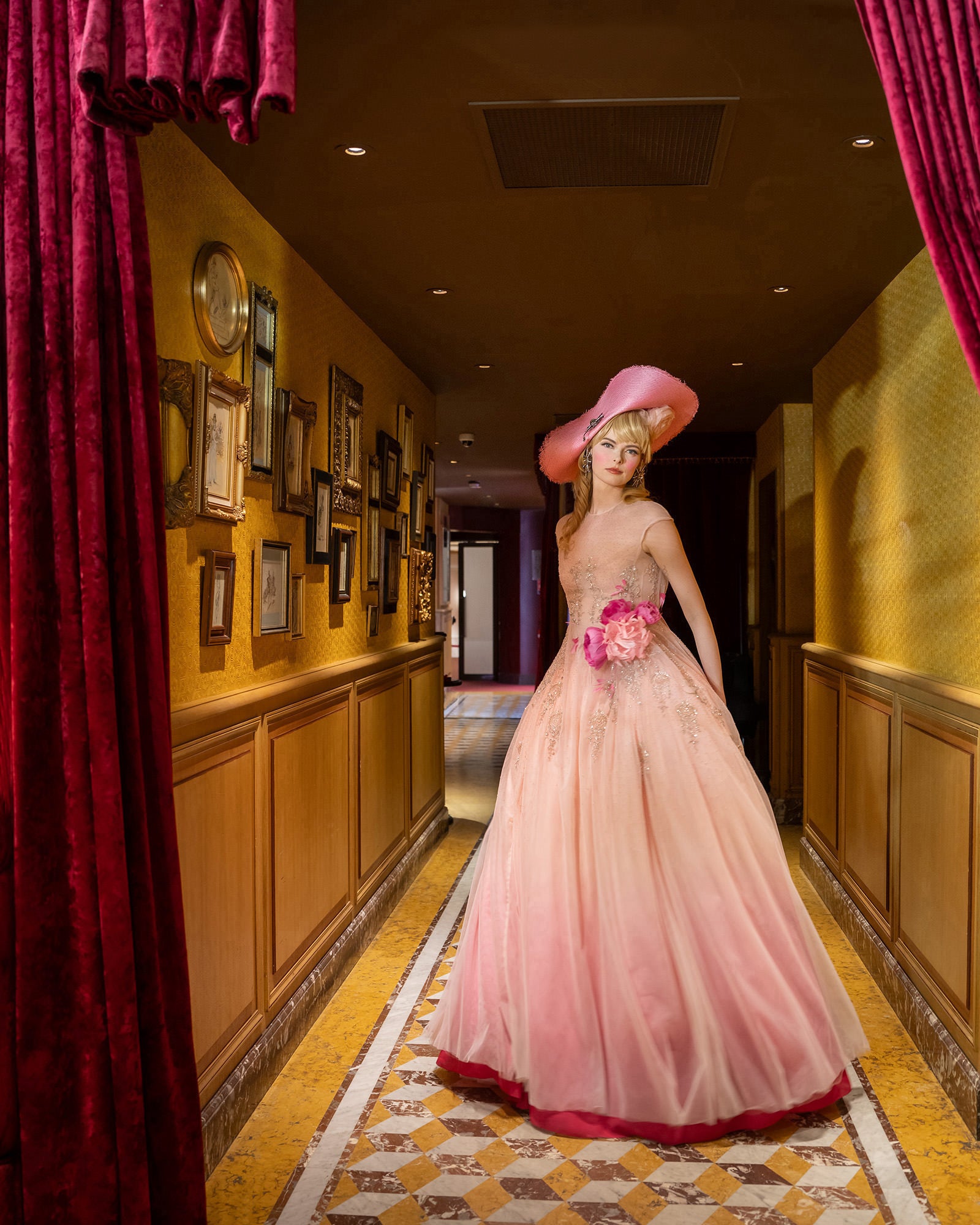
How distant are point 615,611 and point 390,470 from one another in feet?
6.67

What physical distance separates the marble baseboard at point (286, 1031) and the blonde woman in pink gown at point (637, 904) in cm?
43

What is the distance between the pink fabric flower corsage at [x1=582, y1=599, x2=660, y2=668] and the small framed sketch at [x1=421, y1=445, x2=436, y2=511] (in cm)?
287

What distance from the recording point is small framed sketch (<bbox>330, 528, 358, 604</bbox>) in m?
3.73

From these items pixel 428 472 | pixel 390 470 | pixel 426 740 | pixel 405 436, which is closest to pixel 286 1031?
pixel 390 470

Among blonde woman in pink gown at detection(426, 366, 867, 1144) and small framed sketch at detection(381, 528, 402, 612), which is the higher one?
small framed sketch at detection(381, 528, 402, 612)

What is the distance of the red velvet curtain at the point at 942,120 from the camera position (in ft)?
5.09

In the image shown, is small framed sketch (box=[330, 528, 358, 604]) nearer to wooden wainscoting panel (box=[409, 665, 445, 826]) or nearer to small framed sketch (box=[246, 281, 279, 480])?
small framed sketch (box=[246, 281, 279, 480])

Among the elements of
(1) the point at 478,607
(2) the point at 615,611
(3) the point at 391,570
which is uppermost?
(3) the point at 391,570

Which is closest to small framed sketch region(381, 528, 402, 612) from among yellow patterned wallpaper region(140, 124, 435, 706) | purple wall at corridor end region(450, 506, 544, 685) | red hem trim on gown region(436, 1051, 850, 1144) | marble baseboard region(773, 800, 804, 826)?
yellow patterned wallpaper region(140, 124, 435, 706)

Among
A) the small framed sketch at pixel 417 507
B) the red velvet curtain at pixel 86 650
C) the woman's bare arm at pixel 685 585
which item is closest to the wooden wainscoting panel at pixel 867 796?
the woman's bare arm at pixel 685 585

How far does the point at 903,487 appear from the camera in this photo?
349 centimetres

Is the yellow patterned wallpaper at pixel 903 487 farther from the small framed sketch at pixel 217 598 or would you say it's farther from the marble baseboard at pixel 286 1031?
the marble baseboard at pixel 286 1031

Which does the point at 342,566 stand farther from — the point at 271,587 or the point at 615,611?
the point at 615,611

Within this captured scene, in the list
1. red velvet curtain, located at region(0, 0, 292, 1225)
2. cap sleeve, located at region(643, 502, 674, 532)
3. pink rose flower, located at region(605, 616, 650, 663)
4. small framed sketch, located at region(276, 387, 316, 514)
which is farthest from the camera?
small framed sketch, located at region(276, 387, 316, 514)
